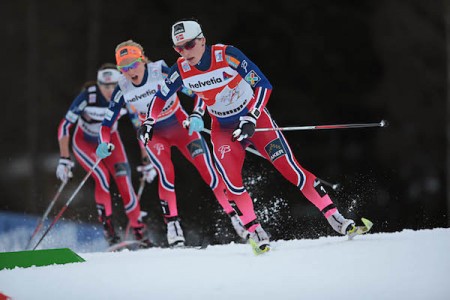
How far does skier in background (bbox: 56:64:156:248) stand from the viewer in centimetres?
500

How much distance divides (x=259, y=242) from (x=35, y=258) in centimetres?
132

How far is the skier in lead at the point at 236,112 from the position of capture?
3.40m

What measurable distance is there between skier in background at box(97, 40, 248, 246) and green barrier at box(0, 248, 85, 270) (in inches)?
31.0

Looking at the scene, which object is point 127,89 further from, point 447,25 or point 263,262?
point 447,25

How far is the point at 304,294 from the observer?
2.26 meters

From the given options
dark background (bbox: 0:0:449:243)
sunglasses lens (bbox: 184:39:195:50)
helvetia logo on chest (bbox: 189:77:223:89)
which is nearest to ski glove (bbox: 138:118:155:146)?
helvetia logo on chest (bbox: 189:77:223:89)

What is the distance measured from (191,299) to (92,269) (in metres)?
1.04

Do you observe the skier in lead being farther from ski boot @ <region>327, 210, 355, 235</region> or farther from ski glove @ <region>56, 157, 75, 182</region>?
ski glove @ <region>56, 157, 75, 182</region>

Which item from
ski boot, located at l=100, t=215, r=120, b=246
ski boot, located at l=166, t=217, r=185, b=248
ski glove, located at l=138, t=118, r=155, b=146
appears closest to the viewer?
ski glove, located at l=138, t=118, r=155, b=146

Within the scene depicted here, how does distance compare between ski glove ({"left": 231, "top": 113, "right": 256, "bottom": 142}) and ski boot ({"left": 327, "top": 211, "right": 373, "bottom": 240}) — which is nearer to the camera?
ski glove ({"left": 231, "top": 113, "right": 256, "bottom": 142})

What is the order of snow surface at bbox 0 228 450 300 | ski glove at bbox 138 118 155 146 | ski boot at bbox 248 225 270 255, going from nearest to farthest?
1. snow surface at bbox 0 228 450 300
2. ski boot at bbox 248 225 270 255
3. ski glove at bbox 138 118 155 146

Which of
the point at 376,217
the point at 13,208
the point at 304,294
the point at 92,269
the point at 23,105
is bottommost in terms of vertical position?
the point at 13,208

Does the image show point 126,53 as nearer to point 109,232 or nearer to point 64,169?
point 64,169

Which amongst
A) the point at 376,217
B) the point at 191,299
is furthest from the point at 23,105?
the point at 191,299
